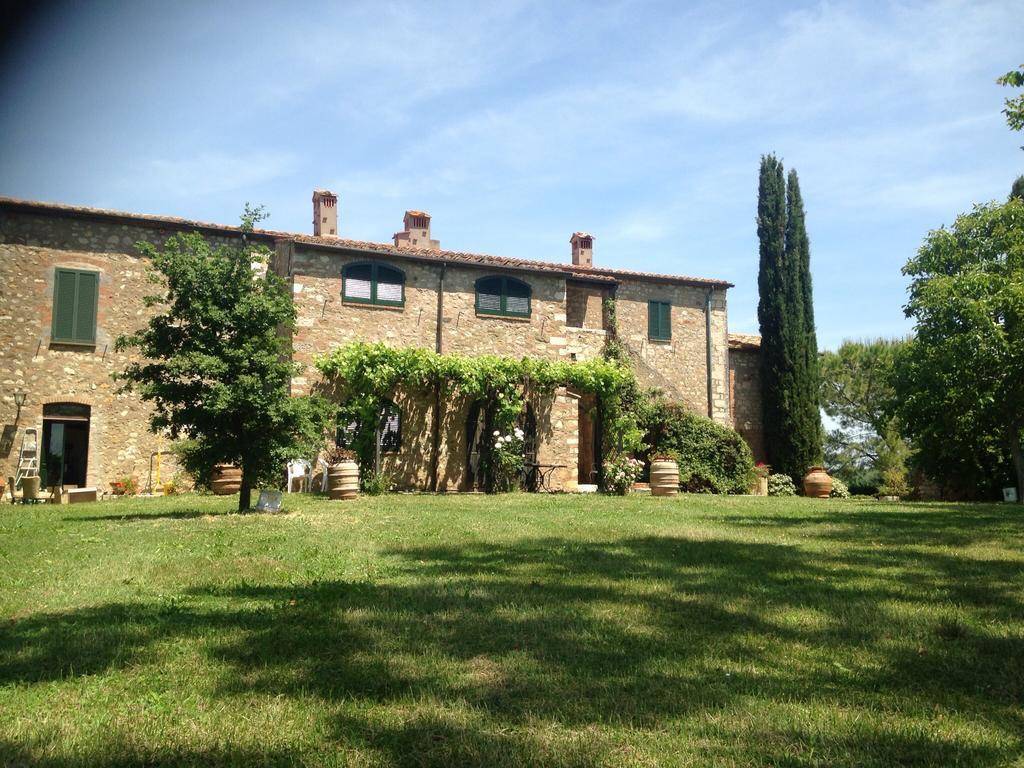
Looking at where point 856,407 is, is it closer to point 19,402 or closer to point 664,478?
point 664,478

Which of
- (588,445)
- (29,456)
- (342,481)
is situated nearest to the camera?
(342,481)

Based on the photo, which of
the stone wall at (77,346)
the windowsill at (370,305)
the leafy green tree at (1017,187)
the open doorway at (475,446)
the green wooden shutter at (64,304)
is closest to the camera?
the stone wall at (77,346)

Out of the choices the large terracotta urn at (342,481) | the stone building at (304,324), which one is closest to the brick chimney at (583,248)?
the stone building at (304,324)

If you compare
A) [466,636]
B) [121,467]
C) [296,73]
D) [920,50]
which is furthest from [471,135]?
[121,467]

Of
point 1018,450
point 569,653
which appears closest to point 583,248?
point 1018,450

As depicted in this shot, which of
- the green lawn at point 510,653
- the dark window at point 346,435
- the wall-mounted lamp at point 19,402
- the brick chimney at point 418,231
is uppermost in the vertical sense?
the brick chimney at point 418,231

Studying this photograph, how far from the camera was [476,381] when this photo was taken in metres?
20.0

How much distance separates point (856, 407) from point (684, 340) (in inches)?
633

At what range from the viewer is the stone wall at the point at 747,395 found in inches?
1056

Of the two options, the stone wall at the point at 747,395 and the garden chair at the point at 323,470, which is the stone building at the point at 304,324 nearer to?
the garden chair at the point at 323,470

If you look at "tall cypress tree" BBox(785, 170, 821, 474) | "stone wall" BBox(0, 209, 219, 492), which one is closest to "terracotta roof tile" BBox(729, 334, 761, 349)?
"tall cypress tree" BBox(785, 170, 821, 474)

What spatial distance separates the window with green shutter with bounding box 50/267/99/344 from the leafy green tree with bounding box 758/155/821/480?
766 inches

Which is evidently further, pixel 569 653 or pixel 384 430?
pixel 384 430

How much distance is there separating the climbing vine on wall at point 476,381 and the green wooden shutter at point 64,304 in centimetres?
606
